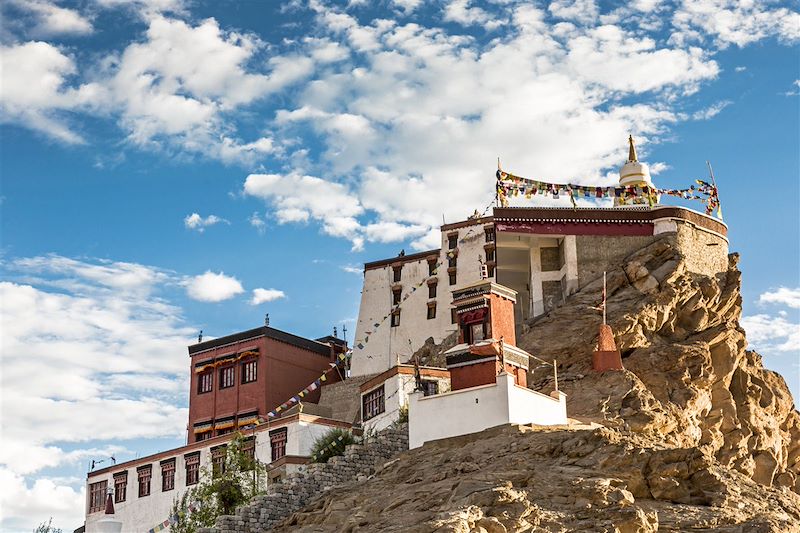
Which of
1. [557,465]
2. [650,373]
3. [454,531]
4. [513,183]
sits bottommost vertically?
[454,531]

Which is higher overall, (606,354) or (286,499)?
(606,354)

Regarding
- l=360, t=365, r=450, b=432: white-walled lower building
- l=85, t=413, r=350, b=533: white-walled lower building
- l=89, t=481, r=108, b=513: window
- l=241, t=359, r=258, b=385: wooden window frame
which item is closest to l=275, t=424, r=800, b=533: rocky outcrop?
l=360, t=365, r=450, b=432: white-walled lower building

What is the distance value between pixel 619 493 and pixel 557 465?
289cm

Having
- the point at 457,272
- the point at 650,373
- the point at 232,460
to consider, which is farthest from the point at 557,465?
the point at 457,272

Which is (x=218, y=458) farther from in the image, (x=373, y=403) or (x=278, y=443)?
(x=373, y=403)

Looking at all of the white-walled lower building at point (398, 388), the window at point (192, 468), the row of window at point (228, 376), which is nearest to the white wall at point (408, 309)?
the row of window at point (228, 376)

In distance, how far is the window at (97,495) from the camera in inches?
2586

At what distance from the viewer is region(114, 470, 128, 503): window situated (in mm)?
64188

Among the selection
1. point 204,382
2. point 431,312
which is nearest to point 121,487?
point 204,382

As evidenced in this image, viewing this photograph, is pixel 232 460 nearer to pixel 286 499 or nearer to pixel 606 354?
pixel 286 499

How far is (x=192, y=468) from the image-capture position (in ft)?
200

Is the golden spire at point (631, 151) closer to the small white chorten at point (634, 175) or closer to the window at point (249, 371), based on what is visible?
the small white chorten at point (634, 175)

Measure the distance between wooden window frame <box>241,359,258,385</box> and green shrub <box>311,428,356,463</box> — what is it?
524 inches

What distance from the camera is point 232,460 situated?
5438cm
